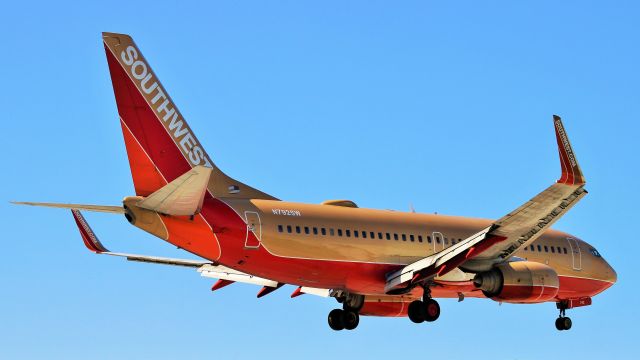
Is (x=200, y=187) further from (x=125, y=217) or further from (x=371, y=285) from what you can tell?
(x=371, y=285)

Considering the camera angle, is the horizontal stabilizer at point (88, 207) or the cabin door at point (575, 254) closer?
the horizontal stabilizer at point (88, 207)

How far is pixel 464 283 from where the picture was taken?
148ft

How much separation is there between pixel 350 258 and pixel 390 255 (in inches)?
82.1

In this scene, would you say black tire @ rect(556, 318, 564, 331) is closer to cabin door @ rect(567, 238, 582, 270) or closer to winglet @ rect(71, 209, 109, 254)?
cabin door @ rect(567, 238, 582, 270)

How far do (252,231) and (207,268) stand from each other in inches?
291

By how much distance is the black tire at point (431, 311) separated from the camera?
144 ft

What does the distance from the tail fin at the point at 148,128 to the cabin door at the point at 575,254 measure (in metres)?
16.8

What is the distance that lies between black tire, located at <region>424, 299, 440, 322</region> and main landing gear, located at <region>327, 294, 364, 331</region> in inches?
155

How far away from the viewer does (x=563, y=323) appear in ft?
165

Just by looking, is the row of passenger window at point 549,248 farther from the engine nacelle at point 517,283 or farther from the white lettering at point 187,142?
the white lettering at point 187,142

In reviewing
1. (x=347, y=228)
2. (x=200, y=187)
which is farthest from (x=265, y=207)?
(x=200, y=187)

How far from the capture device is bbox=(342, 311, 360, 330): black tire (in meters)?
46.8

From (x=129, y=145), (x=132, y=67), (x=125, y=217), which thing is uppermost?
(x=132, y=67)

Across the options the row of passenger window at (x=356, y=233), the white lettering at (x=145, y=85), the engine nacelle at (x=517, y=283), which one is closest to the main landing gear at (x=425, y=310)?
the engine nacelle at (x=517, y=283)
